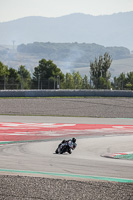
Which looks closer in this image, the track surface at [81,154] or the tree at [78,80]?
the track surface at [81,154]

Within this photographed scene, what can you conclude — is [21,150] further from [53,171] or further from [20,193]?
[20,193]

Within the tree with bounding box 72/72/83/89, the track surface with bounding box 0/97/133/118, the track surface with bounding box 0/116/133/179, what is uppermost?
the tree with bounding box 72/72/83/89

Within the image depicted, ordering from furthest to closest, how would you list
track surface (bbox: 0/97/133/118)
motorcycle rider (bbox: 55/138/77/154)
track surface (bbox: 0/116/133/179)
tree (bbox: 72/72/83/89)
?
tree (bbox: 72/72/83/89), track surface (bbox: 0/97/133/118), motorcycle rider (bbox: 55/138/77/154), track surface (bbox: 0/116/133/179)

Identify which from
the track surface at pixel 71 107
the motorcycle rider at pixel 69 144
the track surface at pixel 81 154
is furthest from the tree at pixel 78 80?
the motorcycle rider at pixel 69 144

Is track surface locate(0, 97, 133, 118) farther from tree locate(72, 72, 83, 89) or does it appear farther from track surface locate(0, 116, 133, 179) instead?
tree locate(72, 72, 83, 89)

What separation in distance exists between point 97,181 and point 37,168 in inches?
97.9

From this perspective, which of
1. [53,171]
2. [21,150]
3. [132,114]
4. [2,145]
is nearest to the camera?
[53,171]

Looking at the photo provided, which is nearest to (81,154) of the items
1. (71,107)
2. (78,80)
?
(71,107)

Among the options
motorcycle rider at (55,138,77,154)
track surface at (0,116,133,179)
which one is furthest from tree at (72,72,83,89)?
motorcycle rider at (55,138,77,154)

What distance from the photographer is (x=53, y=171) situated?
12.2 meters

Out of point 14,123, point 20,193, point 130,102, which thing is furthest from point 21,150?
point 130,102

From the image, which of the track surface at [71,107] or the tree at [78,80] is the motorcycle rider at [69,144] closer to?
the track surface at [71,107]

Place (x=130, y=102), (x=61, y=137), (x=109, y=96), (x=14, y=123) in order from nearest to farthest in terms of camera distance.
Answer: (x=61, y=137) < (x=14, y=123) < (x=130, y=102) < (x=109, y=96)

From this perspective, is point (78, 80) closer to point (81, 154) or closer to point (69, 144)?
point (81, 154)
